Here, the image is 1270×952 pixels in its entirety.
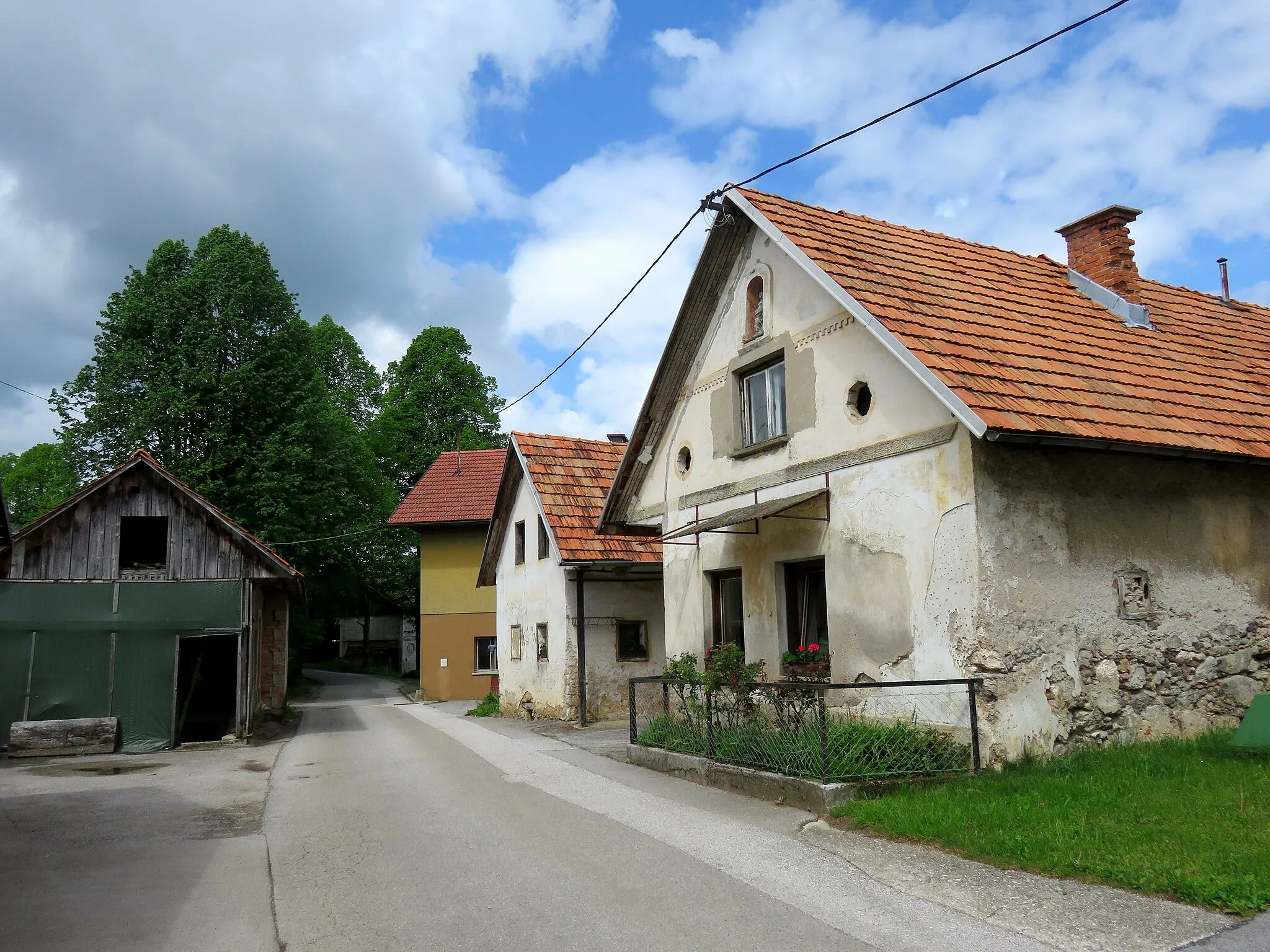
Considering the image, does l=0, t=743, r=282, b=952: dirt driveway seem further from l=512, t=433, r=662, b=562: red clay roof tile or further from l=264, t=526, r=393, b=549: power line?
l=264, t=526, r=393, b=549: power line

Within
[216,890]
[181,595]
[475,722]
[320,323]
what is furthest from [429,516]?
[216,890]

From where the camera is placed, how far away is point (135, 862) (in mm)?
7918

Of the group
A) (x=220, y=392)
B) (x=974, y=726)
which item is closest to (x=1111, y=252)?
(x=974, y=726)

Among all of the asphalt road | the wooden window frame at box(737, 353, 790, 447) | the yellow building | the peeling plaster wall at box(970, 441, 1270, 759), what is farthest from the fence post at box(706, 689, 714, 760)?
the yellow building

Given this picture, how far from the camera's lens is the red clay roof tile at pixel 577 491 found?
63.0 feet

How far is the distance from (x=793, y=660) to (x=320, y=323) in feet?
129

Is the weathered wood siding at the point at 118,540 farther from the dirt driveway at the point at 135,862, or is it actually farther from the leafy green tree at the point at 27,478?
the leafy green tree at the point at 27,478

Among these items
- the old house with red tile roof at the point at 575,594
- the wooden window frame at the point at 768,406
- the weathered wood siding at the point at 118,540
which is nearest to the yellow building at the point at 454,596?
the old house with red tile roof at the point at 575,594

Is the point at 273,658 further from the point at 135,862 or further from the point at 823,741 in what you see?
the point at 823,741

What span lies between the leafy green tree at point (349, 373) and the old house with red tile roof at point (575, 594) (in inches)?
991

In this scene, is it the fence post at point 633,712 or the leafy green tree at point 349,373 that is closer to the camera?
the fence post at point 633,712

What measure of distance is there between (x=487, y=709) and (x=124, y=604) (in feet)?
28.7

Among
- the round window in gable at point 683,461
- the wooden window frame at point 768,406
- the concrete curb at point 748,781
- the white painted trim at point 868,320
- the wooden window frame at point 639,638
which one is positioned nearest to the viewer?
the concrete curb at point 748,781

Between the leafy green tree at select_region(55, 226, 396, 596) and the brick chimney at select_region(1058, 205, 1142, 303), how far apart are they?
2233 centimetres
